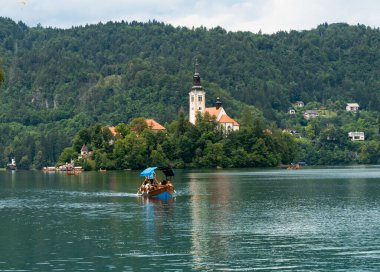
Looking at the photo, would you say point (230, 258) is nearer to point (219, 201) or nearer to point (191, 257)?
point (191, 257)

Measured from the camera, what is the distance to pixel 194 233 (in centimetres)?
6594

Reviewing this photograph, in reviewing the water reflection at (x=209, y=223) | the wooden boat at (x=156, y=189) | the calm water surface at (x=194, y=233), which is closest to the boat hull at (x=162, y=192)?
the wooden boat at (x=156, y=189)

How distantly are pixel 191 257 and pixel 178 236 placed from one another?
9.96 metres

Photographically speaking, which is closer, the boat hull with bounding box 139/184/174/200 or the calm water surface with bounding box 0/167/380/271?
the calm water surface with bounding box 0/167/380/271

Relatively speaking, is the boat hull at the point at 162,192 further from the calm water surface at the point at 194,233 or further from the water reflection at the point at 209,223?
the water reflection at the point at 209,223

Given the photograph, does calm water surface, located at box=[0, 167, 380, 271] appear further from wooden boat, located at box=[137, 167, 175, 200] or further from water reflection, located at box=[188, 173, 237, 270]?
wooden boat, located at box=[137, 167, 175, 200]

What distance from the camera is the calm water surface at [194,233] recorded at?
172 feet

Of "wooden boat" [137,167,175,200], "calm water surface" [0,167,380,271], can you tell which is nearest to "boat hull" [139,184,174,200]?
"wooden boat" [137,167,175,200]

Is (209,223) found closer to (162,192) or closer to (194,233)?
(194,233)

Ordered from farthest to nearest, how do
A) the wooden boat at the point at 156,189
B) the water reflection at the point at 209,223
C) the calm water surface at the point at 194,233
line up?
1. the wooden boat at the point at 156,189
2. the water reflection at the point at 209,223
3. the calm water surface at the point at 194,233

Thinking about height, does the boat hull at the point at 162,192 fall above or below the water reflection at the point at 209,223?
above

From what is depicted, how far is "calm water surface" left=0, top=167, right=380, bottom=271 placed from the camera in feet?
172

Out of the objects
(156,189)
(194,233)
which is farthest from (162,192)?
(194,233)

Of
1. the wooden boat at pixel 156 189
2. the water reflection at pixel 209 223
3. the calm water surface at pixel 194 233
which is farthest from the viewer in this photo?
the wooden boat at pixel 156 189
